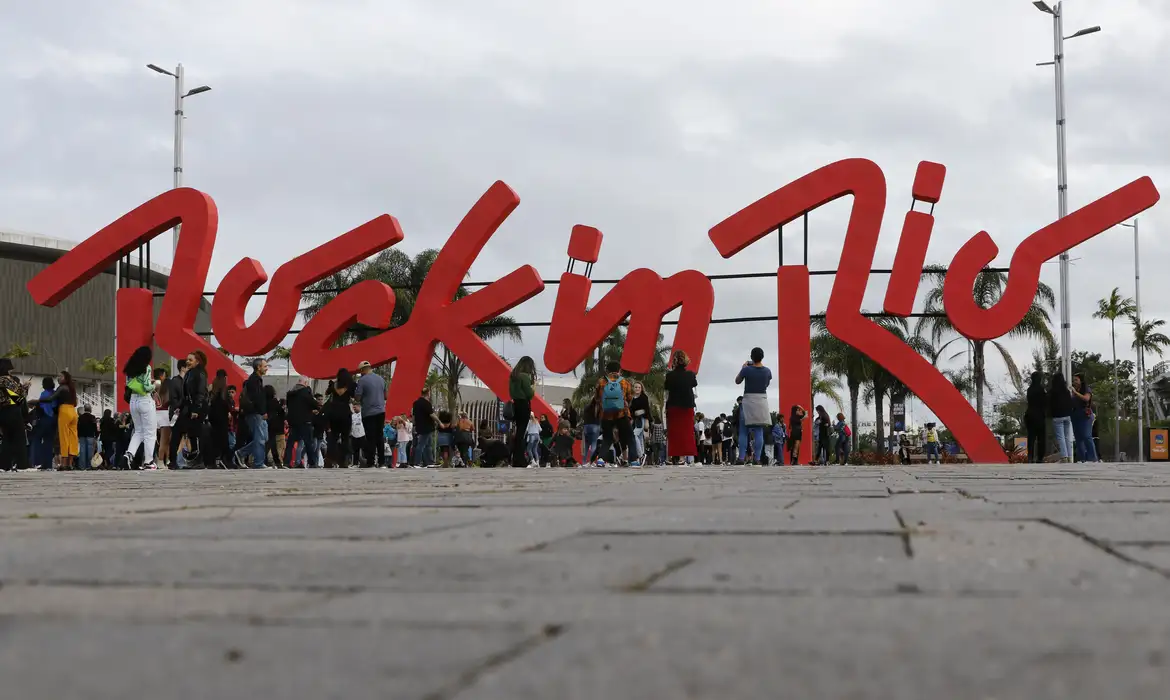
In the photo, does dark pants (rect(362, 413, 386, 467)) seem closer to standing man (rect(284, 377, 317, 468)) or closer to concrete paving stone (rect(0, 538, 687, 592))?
standing man (rect(284, 377, 317, 468))

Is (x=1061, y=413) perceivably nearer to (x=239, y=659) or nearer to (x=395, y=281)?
(x=239, y=659)

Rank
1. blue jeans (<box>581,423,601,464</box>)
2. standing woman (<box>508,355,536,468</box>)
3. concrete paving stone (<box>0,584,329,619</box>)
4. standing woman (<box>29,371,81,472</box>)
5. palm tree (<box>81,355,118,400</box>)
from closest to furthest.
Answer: concrete paving stone (<box>0,584,329,619</box>) → standing woman (<box>508,355,536,468</box>) → standing woman (<box>29,371,81,472</box>) → blue jeans (<box>581,423,601,464</box>) → palm tree (<box>81,355,118,400</box>)

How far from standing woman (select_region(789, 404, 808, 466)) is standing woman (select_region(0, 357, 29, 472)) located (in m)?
10.5

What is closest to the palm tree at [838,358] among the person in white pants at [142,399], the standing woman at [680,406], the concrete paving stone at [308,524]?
the standing woman at [680,406]

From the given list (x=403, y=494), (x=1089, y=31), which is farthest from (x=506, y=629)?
(x=1089, y=31)

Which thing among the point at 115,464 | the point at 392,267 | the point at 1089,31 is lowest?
the point at 115,464

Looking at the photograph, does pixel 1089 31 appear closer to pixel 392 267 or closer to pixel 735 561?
pixel 392 267

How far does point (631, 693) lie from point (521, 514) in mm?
3055

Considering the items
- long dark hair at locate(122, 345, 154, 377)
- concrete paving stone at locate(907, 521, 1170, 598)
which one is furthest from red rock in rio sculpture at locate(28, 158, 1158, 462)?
concrete paving stone at locate(907, 521, 1170, 598)

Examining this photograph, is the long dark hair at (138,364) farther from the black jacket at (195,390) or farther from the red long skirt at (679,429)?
the red long skirt at (679,429)

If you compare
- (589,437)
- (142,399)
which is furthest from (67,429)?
(589,437)

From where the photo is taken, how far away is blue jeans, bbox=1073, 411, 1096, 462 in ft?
59.9

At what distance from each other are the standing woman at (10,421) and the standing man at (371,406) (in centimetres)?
394

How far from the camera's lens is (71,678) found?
4.66 ft
